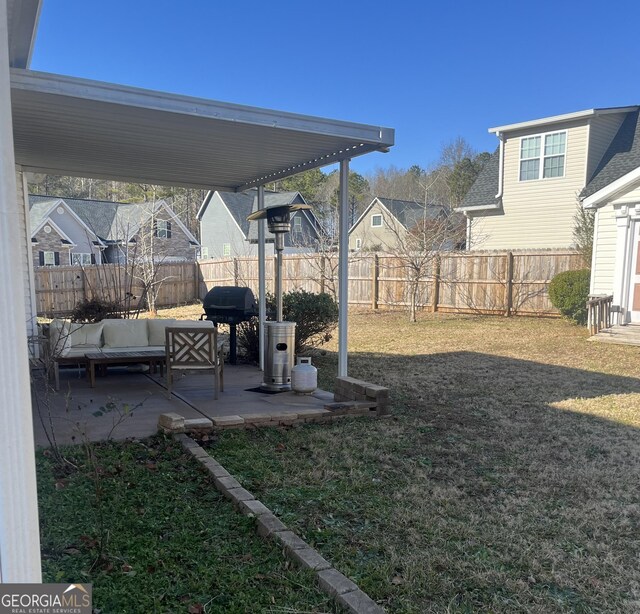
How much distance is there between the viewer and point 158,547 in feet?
Result: 8.94

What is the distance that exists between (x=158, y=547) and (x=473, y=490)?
220cm

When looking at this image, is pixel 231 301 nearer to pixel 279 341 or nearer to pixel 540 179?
pixel 279 341

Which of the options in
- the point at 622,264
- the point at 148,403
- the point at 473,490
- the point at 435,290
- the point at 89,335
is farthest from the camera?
the point at 435,290

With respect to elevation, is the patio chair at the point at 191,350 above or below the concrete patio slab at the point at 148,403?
above

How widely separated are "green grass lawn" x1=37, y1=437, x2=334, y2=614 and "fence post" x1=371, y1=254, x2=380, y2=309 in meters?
13.6

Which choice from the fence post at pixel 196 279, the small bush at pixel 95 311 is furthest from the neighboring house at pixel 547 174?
the small bush at pixel 95 311

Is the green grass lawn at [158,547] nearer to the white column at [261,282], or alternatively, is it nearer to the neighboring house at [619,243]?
the white column at [261,282]

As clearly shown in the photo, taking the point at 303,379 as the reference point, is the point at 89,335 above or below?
above

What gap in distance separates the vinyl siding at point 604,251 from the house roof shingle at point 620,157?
1.25 metres

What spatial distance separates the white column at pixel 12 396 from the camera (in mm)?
1215

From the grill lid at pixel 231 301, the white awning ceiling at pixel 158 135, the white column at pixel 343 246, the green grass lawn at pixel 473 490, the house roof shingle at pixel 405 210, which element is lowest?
the green grass lawn at pixel 473 490

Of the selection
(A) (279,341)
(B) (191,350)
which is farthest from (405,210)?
(B) (191,350)

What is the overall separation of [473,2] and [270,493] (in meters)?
16.4

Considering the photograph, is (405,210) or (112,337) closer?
(112,337)
